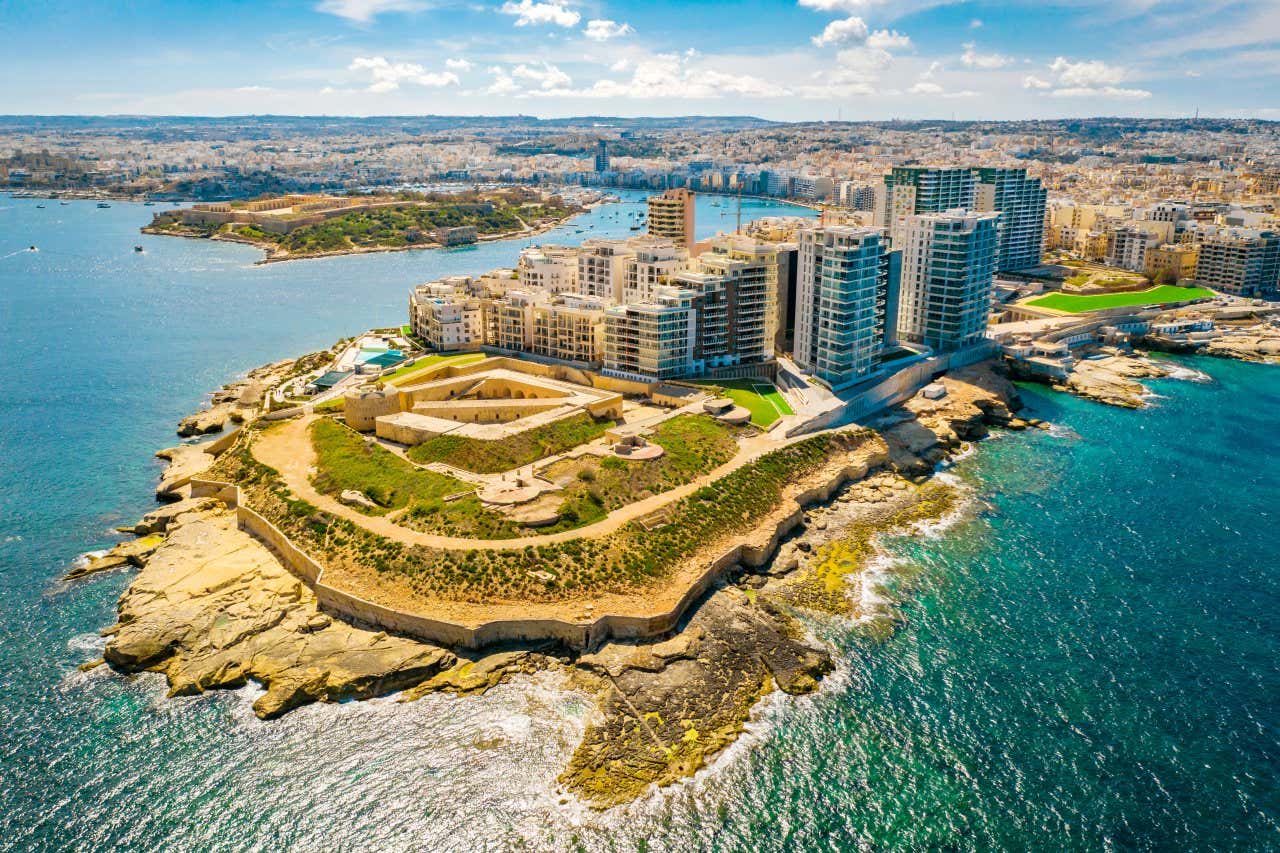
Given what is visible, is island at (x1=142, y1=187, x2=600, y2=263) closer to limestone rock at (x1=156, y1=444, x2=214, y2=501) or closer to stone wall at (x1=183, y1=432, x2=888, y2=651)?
limestone rock at (x1=156, y1=444, x2=214, y2=501)

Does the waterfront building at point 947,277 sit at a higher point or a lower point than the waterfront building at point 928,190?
lower

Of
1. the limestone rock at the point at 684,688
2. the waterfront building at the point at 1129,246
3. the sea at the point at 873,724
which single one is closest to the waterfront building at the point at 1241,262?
the waterfront building at the point at 1129,246

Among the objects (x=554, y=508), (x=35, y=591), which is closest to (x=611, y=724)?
(x=554, y=508)

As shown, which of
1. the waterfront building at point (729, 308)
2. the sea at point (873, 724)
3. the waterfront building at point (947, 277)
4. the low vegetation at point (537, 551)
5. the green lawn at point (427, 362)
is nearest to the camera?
the sea at point (873, 724)

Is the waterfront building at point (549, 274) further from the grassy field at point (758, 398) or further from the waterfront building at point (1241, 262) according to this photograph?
the waterfront building at point (1241, 262)

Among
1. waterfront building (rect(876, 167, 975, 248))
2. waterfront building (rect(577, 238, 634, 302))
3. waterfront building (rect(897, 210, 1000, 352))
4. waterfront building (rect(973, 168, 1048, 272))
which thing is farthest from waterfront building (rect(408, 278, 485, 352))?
waterfront building (rect(973, 168, 1048, 272))
